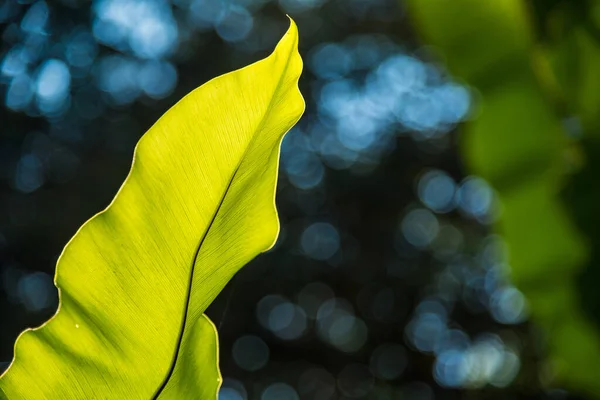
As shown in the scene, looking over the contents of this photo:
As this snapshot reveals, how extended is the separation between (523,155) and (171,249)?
0.58m

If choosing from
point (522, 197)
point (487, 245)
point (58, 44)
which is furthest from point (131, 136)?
point (522, 197)

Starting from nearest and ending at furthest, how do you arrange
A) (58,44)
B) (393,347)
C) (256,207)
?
(256,207) < (58,44) < (393,347)

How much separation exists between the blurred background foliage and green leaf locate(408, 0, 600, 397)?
1.30m

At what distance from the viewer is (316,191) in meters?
3.58

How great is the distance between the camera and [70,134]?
10.3 ft

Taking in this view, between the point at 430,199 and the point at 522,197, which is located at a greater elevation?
the point at 522,197

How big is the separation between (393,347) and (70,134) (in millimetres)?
1895

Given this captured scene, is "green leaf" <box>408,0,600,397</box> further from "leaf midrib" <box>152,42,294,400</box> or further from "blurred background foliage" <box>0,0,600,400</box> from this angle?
"blurred background foliage" <box>0,0,600,400</box>

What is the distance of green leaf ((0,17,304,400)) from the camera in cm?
27

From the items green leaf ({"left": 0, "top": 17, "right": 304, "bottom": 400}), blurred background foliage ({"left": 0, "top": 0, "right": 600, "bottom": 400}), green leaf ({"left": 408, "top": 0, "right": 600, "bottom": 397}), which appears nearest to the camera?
green leaf ({"left": 0, "top": 17, "right": 304, "bottom": 400})

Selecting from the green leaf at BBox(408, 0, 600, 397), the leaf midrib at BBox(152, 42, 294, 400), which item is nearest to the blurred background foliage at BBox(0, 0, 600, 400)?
the green leaf at BBox(408, 0, 600, 397)

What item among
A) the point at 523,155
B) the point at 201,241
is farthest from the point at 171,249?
the point at 523,155

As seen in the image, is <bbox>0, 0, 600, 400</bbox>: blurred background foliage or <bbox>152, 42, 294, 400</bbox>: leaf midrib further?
<bbox>0, 0, 600, 400</bbox>: blurred background foliage

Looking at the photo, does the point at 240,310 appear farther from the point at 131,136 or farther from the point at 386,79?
the point at 386,79
